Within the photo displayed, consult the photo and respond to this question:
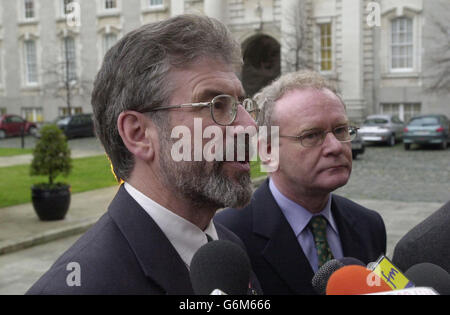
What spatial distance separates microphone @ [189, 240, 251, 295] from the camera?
1386 mm

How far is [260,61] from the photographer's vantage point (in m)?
36.7

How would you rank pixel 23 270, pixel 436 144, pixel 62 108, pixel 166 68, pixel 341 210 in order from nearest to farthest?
pixel 166 68, pixel 341 210, pixel 23 270, pixel 436 144, pixel 62 108

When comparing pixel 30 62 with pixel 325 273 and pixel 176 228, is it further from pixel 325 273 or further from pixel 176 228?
pixel 325 273

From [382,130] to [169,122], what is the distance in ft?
79.0

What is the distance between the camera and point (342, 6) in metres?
31.3

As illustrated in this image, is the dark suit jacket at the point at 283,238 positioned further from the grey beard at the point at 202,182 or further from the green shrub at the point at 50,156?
the green shrub at the point at 50,156

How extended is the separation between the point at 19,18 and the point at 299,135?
4319cm

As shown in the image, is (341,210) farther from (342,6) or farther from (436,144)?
(342,6)

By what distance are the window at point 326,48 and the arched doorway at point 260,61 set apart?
127 inches

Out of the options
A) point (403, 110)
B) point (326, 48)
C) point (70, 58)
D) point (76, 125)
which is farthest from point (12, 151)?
point (403, 110)

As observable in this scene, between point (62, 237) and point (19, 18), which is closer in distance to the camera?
point (62, 237)

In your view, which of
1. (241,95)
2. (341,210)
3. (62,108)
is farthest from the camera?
(62,108)

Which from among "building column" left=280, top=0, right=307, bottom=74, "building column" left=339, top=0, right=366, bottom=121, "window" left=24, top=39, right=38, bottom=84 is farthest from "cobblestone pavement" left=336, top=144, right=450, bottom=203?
"window" left=24, top=39, right=38, bottom=84
